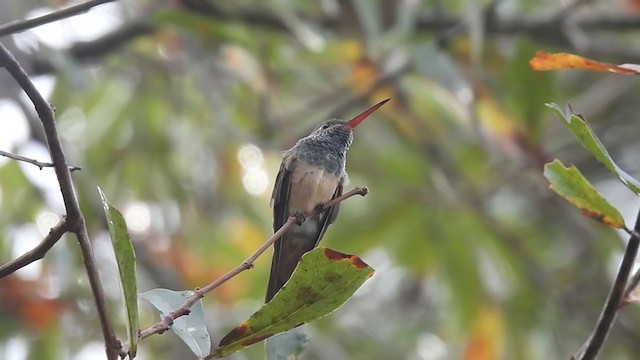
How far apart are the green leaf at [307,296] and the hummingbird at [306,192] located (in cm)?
59

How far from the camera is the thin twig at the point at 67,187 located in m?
0.85

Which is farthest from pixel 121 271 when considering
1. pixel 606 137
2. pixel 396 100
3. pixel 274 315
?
pixel 606 137

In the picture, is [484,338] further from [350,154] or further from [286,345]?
[286,345]

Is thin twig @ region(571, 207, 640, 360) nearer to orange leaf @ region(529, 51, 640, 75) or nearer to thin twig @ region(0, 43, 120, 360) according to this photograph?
orange leaf @ region(529, 51, 640, 75)

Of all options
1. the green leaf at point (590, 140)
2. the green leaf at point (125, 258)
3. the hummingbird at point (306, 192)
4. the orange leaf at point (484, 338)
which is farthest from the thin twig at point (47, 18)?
the orange leaf at point (484, 338)

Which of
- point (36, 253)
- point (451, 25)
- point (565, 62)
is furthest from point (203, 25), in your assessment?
point (36, 253)

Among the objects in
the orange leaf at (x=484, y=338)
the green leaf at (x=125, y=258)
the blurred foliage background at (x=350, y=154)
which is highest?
the green leaf at (x=125, y=258)

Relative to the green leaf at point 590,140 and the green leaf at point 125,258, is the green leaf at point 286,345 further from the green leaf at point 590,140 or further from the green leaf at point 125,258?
the green leaf at point 590,140

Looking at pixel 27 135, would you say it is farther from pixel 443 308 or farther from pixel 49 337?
pixel 443 308

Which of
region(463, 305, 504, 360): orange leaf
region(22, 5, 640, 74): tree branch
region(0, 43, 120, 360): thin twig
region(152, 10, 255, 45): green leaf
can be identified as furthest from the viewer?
region(463, 305, 504, 360): orange leaf

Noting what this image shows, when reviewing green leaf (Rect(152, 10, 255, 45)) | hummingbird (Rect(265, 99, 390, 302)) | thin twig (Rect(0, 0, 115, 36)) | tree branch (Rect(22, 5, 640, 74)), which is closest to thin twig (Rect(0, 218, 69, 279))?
thin twig (Rect(0, 0, 115, 36))

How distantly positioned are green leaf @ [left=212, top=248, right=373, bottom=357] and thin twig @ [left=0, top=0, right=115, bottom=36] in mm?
354

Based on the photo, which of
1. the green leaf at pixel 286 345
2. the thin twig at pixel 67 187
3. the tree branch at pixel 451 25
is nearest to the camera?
the thin twig at pixel 67 187

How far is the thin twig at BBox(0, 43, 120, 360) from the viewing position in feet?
2.81
